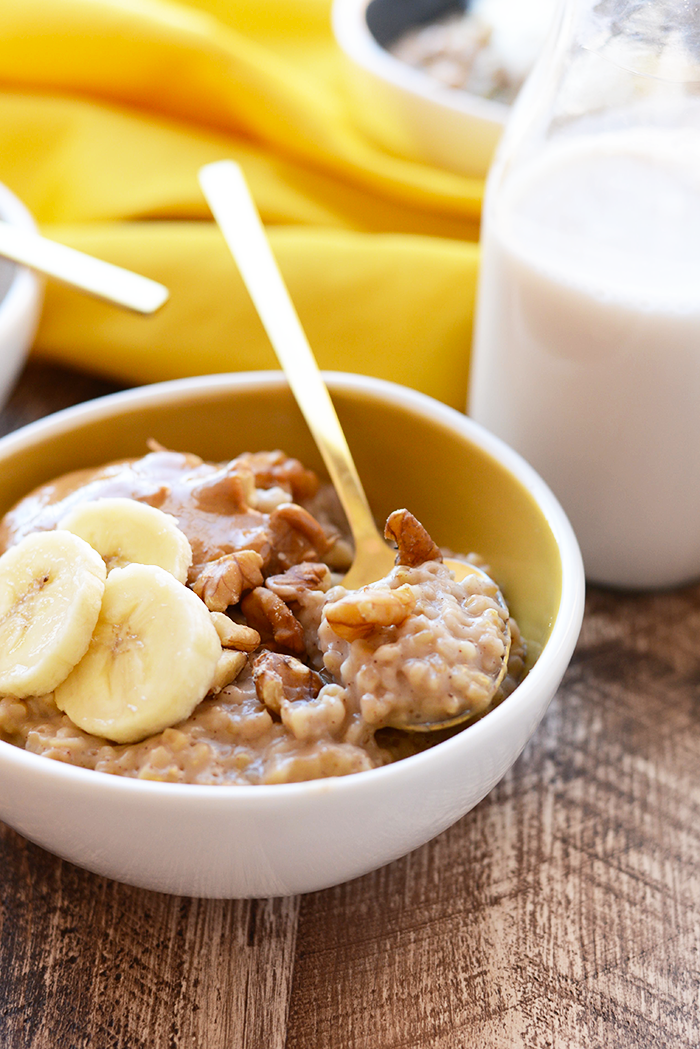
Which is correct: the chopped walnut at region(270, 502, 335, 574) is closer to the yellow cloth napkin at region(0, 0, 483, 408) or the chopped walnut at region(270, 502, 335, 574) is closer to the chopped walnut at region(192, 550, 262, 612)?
the chopped walnut at region(192, 550, 262, 612)

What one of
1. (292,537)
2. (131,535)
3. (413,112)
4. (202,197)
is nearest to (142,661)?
(131,535)

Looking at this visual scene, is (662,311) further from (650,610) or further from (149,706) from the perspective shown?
(149,706)

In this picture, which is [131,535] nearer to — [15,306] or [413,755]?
[413,755]

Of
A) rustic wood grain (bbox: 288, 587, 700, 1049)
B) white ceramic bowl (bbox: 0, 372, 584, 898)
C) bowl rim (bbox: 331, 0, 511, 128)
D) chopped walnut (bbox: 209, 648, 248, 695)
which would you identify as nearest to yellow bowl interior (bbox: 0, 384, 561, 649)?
white ceramic bowl (bbox: 0, 372, 584, 898)

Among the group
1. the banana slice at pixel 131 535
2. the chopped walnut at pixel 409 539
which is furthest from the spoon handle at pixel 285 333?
the banana slice at pixel 131 535

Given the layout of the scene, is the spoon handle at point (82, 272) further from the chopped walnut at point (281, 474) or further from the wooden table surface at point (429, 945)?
the wooden table surface at point (429, 945)
